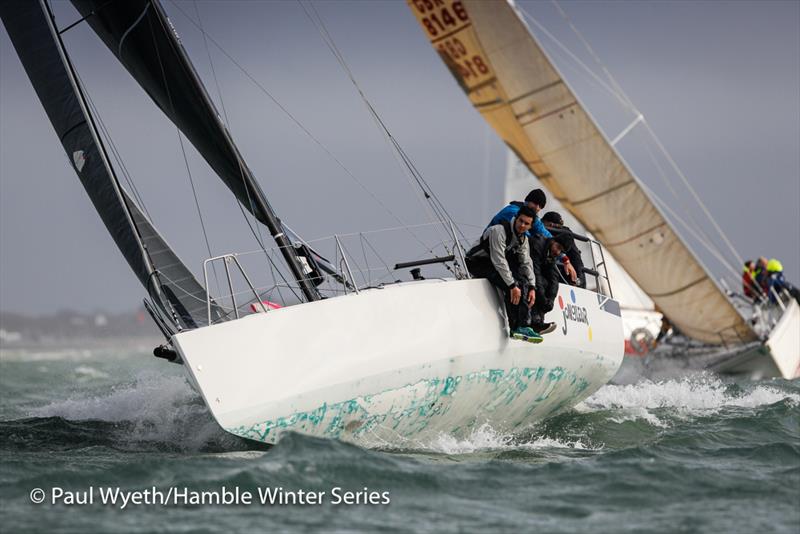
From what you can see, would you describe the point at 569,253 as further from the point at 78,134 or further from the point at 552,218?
the point at 78,134

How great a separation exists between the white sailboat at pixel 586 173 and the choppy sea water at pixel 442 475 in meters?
4.27

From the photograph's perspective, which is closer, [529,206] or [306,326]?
[306,326]

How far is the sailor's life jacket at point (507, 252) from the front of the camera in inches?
291

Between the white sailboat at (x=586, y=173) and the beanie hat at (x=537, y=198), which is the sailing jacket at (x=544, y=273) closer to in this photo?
the beanie hat at (x=537, y=198)

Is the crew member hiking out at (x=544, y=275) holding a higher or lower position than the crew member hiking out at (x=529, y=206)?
lower

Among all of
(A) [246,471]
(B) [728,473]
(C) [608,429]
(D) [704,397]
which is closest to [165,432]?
(A) [246,471]

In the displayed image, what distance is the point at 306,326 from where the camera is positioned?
632cm

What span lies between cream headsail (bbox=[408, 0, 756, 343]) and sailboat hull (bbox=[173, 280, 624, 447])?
378 cm

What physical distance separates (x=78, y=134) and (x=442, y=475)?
396 cm

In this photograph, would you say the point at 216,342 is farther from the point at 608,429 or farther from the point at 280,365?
the point at 608,429

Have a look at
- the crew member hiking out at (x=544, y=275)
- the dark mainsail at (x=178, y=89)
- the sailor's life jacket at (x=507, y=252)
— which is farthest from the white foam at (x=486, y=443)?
the dark mainsail at (x=178, y=89)

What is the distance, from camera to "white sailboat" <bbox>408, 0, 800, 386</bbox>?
36.6 feet

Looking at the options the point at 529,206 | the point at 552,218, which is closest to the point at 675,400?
the point at 552,218

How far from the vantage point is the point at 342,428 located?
647 centimetres
